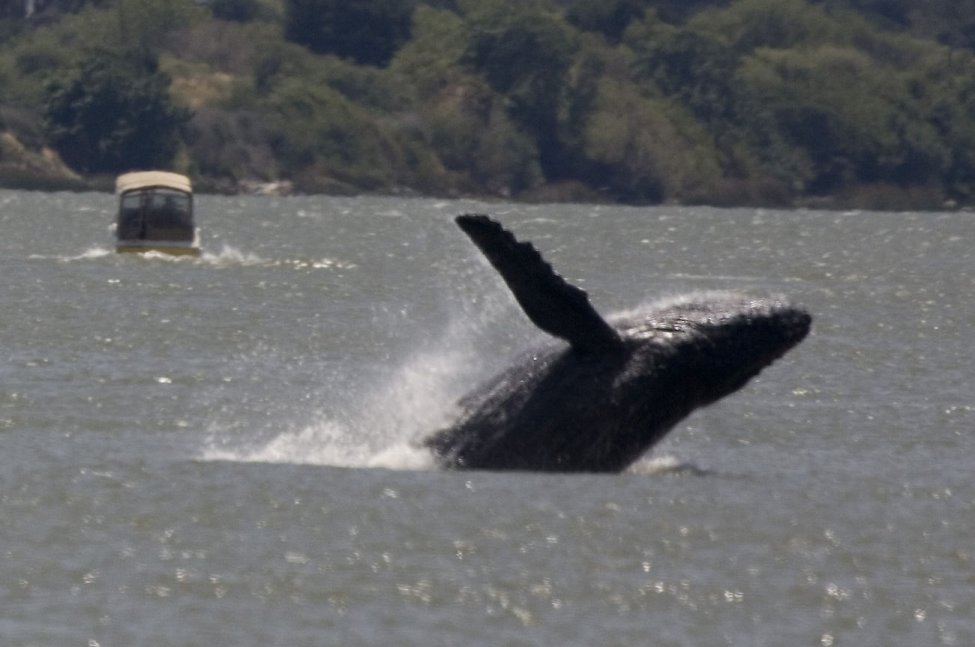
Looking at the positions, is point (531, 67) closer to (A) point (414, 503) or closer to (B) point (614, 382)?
(B) point (614, 382)

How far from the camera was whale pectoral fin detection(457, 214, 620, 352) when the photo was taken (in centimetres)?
1844

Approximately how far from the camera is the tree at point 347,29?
16600 centimetres

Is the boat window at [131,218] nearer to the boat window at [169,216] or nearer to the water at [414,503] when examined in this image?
the boat window at [169,216]

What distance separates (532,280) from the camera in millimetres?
18672

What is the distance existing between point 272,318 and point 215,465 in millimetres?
19114

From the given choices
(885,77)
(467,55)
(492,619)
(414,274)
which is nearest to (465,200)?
(467,55)

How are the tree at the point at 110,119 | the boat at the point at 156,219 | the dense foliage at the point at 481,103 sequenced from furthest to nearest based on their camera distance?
the dense foliage at the point at 481,103 → the tree at the point at 110,119 → the boat at the point at 156,219

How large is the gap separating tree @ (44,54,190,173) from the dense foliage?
0.12 m

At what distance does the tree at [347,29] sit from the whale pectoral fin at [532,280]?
148 metres

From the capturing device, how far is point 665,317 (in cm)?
2012

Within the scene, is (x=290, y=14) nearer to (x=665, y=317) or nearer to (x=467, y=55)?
(x=467, y=55)

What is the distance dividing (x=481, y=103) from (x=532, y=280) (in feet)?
450

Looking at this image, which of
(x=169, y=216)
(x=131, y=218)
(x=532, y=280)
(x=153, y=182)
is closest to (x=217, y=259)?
(x=169, y=216)

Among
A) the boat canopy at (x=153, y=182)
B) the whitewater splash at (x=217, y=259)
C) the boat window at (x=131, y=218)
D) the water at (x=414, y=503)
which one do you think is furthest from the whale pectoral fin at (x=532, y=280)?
the boat window at (x=131, y=218)
